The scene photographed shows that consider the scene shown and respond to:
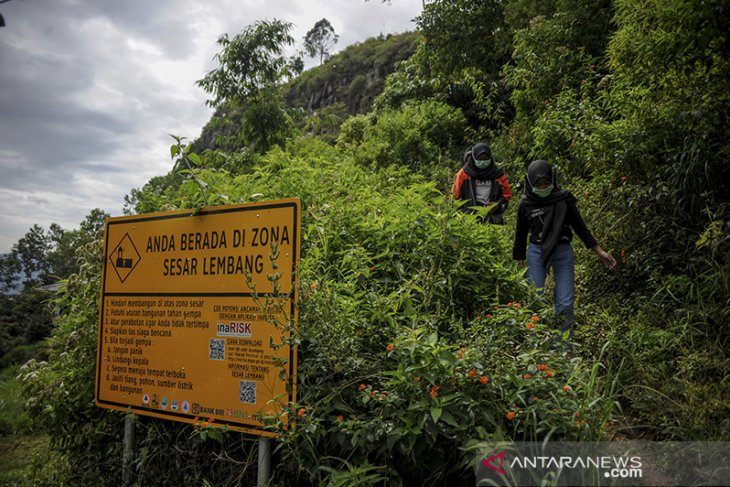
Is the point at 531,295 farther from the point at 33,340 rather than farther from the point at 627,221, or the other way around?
the point at 33,340

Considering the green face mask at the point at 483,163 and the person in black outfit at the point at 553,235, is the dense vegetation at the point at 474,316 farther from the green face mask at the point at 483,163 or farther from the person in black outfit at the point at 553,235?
the green face mask at the point at 483,163

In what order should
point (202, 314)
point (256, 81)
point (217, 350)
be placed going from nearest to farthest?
point (217, 350) < point (202, 314) < point (256, 81)

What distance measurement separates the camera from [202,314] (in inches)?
110

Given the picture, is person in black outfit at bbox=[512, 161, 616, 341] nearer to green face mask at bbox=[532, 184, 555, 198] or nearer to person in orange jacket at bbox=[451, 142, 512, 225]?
green face mask at bbox=[532, 184, 555, 198]

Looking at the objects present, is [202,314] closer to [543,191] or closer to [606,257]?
[543,191]

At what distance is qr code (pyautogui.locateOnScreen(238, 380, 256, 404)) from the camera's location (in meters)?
2.51

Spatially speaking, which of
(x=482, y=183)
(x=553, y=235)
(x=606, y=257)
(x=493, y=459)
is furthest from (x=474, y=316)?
(x=482, y=183)

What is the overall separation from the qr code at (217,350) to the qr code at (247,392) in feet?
0.66

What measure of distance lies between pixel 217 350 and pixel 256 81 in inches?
360

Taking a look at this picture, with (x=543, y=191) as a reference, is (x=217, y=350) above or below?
below

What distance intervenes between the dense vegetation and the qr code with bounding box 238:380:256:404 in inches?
8.3

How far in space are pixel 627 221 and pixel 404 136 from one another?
21.8ft

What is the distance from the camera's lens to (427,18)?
11789mm

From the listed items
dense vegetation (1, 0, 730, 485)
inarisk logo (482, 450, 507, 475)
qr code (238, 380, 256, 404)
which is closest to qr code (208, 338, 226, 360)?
qr code (238, 380, 256, 404)
